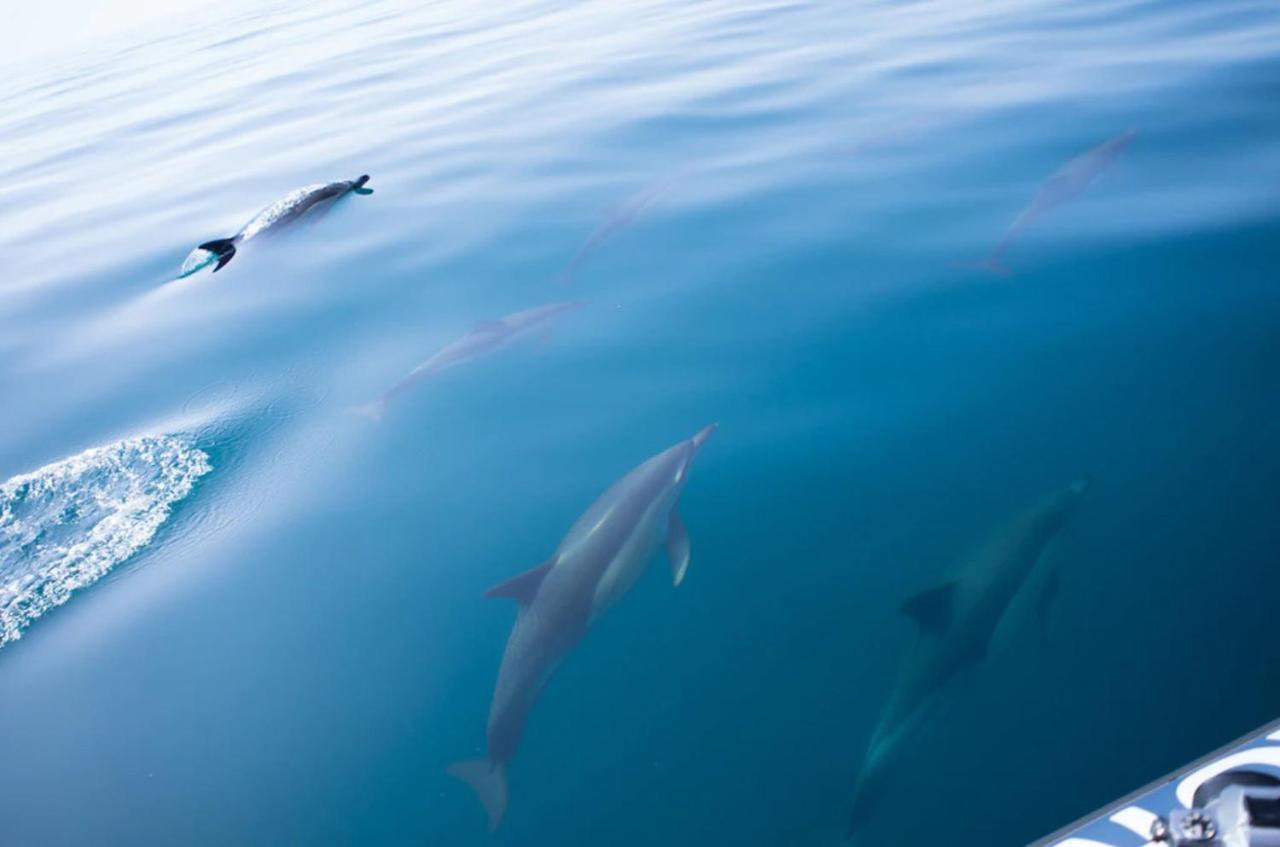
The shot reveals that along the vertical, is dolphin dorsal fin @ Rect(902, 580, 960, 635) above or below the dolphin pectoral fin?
below

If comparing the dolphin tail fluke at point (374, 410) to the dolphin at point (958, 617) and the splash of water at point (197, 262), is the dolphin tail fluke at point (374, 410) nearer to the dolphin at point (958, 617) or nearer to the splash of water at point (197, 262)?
the dolphin at point (958, 617)

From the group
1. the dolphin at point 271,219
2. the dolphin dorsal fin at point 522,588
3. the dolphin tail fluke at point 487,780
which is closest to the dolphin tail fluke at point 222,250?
the dolphin at point 271,219

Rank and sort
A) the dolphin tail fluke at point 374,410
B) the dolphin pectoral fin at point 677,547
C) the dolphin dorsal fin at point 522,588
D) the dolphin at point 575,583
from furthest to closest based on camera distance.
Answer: the dolphin tail fluke at point 374,410 → the dolphin pectoral fin at point 677,547 → the dolphin dorsal fin at point 522,588 → the dolphin at point 575,583

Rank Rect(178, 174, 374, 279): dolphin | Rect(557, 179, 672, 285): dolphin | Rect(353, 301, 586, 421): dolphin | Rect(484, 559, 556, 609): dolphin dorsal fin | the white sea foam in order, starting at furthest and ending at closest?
Rect(178, 174, 374, 279): dolphin, Rect(557, 179, 672, 285): dolphin, Rect(353, 301, 586, 421): dolphin, the white sea foam, Rect(484, 559, 556, 609): dolphin dorsal fin

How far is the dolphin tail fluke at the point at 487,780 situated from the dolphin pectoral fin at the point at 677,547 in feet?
3.87

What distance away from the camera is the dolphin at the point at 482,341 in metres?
5.94

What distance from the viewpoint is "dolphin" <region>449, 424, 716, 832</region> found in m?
3.85

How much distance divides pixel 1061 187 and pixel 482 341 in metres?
4.35

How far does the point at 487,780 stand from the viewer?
375 cm

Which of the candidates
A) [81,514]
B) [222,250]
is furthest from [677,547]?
[222,250]

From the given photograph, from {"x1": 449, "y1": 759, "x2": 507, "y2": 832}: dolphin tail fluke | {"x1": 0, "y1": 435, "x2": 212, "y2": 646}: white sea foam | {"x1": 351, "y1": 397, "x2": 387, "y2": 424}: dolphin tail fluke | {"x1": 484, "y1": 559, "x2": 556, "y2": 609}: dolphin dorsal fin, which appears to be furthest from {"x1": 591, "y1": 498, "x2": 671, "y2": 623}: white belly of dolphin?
{"x1": 0, "y1": 435, "x2": 212, "y2": 646}: white sea foam

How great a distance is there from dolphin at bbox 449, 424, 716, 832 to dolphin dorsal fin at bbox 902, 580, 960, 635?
→ 1088 mm

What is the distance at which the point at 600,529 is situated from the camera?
14.8 ft

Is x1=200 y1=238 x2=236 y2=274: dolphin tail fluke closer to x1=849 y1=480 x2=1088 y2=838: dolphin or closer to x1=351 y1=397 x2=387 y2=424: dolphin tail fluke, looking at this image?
x1=351 y1=397 x2=387 y2=424: dolphin tail fluke
